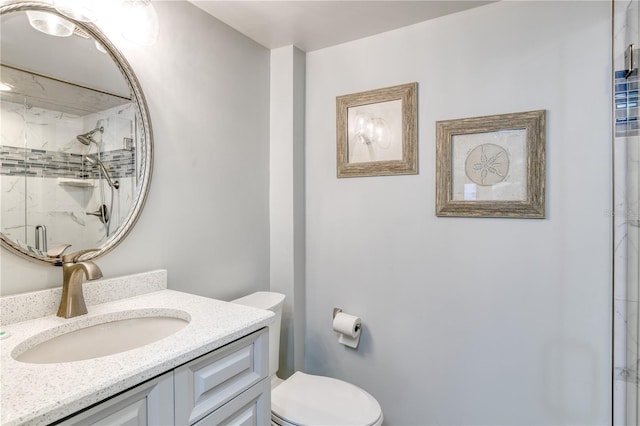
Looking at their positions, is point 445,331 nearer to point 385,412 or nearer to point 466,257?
point 466,257

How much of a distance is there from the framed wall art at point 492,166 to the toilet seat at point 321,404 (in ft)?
3.12

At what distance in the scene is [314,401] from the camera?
151 cm

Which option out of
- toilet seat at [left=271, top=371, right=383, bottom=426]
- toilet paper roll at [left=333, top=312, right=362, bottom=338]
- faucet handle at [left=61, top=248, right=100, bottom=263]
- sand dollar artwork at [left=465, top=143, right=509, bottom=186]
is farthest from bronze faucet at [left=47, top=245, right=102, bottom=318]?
sand dollar artwork at [left=465, top=143, right=509, bottom=186]

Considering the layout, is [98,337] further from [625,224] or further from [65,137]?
[625,224]

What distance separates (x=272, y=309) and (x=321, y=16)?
4.83 ft

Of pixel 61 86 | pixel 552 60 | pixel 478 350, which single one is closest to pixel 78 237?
pixel 61 86

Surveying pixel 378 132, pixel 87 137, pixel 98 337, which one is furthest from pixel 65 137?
Result: pixel 378 132

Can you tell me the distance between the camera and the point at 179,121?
1531 millimetres

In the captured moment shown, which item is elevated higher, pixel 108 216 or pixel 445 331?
pixel 108 216

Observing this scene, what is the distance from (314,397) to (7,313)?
3.85 feet

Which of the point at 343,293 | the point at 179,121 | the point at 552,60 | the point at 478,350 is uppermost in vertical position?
the point at 552,60

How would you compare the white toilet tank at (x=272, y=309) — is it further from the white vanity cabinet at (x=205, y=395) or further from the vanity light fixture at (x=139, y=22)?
the vanity light fixture at (x=139, y=22)

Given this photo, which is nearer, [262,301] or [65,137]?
[65,137]

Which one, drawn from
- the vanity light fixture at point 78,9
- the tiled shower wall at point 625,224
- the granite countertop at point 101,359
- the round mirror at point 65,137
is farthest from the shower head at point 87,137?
the tiled shower wall at point 625,224
